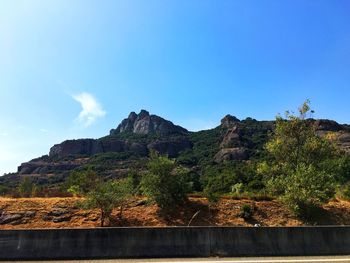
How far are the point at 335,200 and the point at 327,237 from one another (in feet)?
58.1

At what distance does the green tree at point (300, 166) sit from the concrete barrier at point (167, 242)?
11137 mm

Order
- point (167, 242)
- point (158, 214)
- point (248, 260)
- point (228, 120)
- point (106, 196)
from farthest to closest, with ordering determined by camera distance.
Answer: point (228, 120) → point (158, 214) → point (106, 196) → point (167, 242) → point (248, 260)

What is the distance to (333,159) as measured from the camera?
1297 inches

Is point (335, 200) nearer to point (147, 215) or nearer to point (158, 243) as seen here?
point (147, 215)

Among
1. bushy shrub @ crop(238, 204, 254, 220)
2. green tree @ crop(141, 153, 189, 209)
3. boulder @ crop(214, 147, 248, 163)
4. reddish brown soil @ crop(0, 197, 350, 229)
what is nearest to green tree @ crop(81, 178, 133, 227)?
reddish brown soil @ crop(0, 197, 350, 229)

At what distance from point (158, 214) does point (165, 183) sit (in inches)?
85.2

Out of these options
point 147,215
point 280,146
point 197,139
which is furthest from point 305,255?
point 197,139

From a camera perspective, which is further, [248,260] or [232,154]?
[232,154]

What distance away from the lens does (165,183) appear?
2955 cm

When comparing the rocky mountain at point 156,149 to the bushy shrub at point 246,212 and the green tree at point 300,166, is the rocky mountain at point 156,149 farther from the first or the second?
the bushy shrub at point 246,212

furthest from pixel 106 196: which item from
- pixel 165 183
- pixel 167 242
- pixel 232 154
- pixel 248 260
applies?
pixel 232 154

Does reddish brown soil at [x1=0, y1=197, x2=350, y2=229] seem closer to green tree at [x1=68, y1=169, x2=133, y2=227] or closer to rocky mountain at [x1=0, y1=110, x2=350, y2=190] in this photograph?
green tree at [x1=68, y1=169, x2=133, y2=227]

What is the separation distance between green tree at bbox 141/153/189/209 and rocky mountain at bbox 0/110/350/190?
88356 millimetres

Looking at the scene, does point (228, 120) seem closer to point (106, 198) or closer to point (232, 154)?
point (232, 154)
